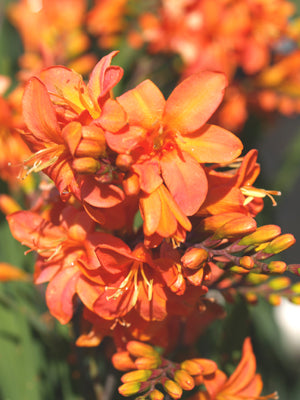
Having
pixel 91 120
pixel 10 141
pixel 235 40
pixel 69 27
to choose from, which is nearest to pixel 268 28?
pixel 235 40

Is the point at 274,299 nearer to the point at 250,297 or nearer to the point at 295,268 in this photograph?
the point at 250,297

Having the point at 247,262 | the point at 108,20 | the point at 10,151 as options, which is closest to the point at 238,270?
the point at 247,262

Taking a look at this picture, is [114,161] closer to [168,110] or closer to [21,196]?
[168,110]

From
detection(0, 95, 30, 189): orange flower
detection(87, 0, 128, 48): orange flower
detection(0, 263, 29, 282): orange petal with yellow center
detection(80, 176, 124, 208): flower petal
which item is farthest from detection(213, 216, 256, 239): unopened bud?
detection(87, 0, 128, 48): orange flower

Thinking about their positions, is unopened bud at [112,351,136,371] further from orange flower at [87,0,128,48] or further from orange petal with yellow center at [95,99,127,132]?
orange flower at [87,0,128,48]

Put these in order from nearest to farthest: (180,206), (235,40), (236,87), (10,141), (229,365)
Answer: (180,206), (229,365), (10,141), (235,40), (236,87)

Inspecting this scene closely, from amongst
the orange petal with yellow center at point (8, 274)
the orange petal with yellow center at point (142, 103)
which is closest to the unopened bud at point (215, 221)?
the orange petal with yellow center at point (142, 103)
